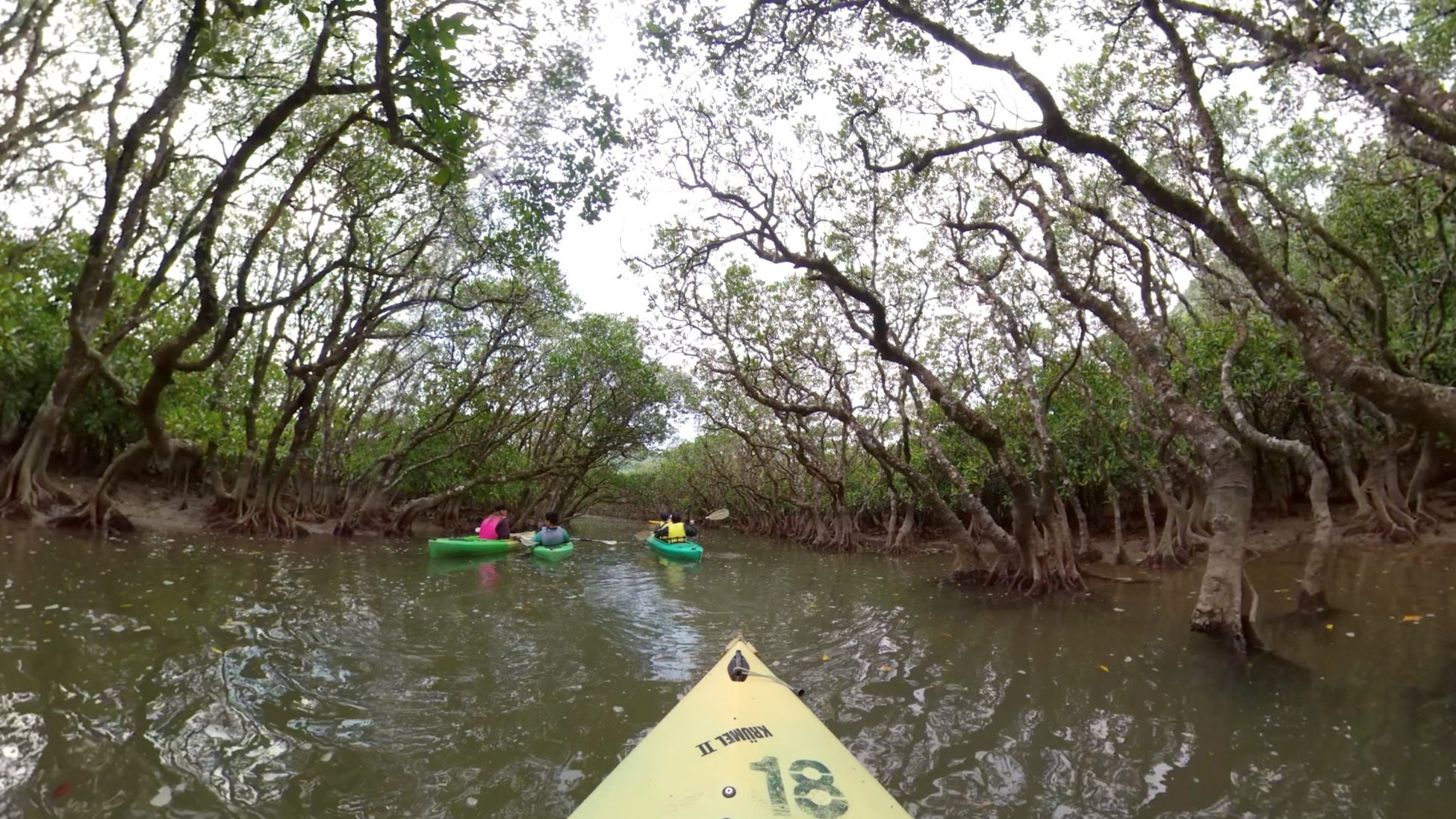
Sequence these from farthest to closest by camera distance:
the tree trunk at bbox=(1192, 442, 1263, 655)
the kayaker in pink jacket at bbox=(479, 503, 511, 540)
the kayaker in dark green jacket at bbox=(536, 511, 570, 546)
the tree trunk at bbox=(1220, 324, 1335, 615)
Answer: the kayaker in pink jacket at bbox=(479, 503, 511, 540), the kayaker in dark green jacket at bbox=(536, 511, 570, 546), the tree trunk at bbox=(1220, 324, 1335, 615), the tree trunk at bbox=(1192, 442, 1263, 655)

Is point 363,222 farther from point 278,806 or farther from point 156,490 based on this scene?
point 156,490

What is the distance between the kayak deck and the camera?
262cm

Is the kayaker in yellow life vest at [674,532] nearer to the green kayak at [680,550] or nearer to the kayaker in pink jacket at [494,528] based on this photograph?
the green kayak at [680,550]

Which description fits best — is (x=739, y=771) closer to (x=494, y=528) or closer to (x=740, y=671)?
(x=740, y=671)

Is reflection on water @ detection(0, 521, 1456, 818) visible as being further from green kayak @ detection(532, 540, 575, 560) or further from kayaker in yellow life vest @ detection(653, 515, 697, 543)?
kayaker in yellow life vest @ detection(653, 515, 697, 543)

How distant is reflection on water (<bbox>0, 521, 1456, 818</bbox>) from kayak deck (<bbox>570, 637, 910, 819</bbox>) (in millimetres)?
998

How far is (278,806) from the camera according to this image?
3512 mm

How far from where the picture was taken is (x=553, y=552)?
55.6 ft

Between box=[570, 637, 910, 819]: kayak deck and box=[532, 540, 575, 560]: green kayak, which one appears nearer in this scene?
box=[570, 637, 910, 819]: kayak deck

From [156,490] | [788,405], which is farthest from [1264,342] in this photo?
[156,490]

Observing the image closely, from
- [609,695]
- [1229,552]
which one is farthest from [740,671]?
[1229,552]

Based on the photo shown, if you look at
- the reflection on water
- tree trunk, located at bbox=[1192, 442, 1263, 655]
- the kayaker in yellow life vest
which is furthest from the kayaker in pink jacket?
tree trunk, located at bbox=[1192, 442, 1263, 655]

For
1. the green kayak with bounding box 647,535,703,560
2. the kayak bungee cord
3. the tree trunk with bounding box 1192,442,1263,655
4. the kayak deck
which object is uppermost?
the tree trunk with bounding box 1192,442,1263,655

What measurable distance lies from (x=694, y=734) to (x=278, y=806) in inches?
85.8
